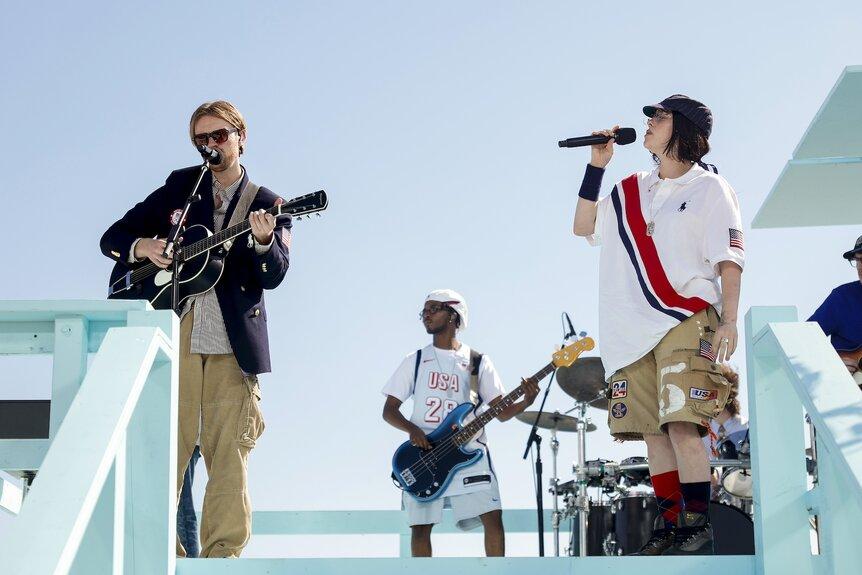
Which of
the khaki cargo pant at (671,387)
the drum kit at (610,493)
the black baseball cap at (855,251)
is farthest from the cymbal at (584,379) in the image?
the khaki cargo pant at (671,387)

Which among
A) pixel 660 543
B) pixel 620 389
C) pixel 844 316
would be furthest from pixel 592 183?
pixel 844 316

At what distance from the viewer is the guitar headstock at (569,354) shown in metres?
8.02

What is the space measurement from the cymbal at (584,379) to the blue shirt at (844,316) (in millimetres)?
2103

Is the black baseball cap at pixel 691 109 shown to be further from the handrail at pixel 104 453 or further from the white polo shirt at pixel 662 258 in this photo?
the handrail at pixel 104 453

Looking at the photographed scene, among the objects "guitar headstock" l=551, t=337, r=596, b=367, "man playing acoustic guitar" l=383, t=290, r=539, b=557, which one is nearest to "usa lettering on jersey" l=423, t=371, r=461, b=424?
"man playing acoustic guitar" l=383, t=290, r=539, b=557

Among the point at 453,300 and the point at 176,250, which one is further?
the point at 453,300

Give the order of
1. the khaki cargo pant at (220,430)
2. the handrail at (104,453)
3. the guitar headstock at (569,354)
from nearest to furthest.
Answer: the handrail at (104,453)
the khaki cargo pant at (220,430)
the guitar headstock at (569,354)

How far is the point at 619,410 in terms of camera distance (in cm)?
471

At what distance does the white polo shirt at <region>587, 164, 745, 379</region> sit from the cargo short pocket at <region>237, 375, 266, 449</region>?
53.8 inches

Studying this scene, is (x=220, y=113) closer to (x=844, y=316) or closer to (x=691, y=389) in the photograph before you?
(x=691, y=389)

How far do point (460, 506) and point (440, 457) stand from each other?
0.98 ft

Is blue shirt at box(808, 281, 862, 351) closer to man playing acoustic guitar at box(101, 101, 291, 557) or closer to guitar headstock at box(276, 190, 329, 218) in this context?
guitar headstock at box(276, 190, 329, 218)

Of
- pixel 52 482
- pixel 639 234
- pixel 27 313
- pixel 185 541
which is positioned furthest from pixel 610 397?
pixel 52 482

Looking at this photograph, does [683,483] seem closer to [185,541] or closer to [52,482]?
[185,541]
